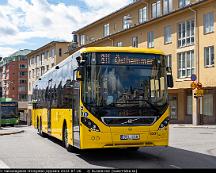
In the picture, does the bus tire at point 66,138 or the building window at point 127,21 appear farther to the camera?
the building window at point 127,21

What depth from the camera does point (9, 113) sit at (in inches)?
1949

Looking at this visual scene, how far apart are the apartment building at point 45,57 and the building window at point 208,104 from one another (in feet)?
136

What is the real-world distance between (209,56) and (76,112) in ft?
85.1

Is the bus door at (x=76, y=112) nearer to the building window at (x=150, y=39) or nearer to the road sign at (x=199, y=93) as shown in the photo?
the road sign at (x=199, y=93)

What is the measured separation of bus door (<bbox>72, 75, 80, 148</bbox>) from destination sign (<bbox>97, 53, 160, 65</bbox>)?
98 centimetres

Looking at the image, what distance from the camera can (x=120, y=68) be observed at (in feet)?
40.4

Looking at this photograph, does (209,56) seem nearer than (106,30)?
Yes

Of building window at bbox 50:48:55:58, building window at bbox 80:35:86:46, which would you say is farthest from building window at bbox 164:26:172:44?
building window at bbox 50:48:55:58

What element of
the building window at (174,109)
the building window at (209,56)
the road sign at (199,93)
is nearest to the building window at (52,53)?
the building window at (174,109)

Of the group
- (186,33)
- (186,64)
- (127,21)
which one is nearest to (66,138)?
(186,64)

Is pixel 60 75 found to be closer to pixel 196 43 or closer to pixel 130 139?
pixel 130 139

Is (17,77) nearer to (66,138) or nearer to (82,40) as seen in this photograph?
(82,40)

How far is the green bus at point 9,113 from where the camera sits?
48.7 meters

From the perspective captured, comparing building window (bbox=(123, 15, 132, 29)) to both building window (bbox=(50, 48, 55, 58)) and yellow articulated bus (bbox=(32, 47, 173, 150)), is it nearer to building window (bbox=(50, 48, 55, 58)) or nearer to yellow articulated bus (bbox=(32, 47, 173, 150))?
building window (bbox=(50, 48, 55, 58))
